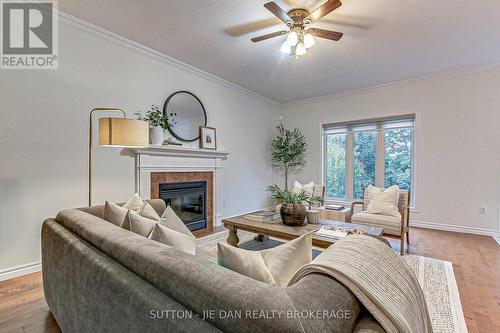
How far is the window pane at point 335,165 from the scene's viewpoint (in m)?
5.21

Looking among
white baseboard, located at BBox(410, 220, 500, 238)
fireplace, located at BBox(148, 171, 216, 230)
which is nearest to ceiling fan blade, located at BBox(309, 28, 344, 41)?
fireplace, located at BBox(148, 171, 216, 230)

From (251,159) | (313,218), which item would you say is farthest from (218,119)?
(313,218)

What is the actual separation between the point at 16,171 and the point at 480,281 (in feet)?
14.9

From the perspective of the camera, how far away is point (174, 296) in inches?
29.4

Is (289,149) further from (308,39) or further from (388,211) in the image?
(308,39)

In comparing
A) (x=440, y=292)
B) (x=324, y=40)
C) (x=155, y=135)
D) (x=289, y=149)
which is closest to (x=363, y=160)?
(x=289, y=149)

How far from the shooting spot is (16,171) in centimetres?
231

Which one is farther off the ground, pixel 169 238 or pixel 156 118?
pixel 156 118

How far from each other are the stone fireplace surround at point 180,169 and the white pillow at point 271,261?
8.62 ft

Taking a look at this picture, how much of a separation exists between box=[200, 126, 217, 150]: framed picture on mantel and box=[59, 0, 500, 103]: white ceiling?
0.98 m

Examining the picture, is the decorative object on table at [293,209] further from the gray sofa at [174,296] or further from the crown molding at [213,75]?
the crown molding at [213,75]

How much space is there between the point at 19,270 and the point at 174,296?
2.63 m

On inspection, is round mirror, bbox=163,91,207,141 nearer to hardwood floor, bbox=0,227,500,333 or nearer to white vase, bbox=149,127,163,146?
white vase, bbox=149,127,163,146

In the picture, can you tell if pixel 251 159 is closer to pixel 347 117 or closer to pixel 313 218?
pixel 347 117
